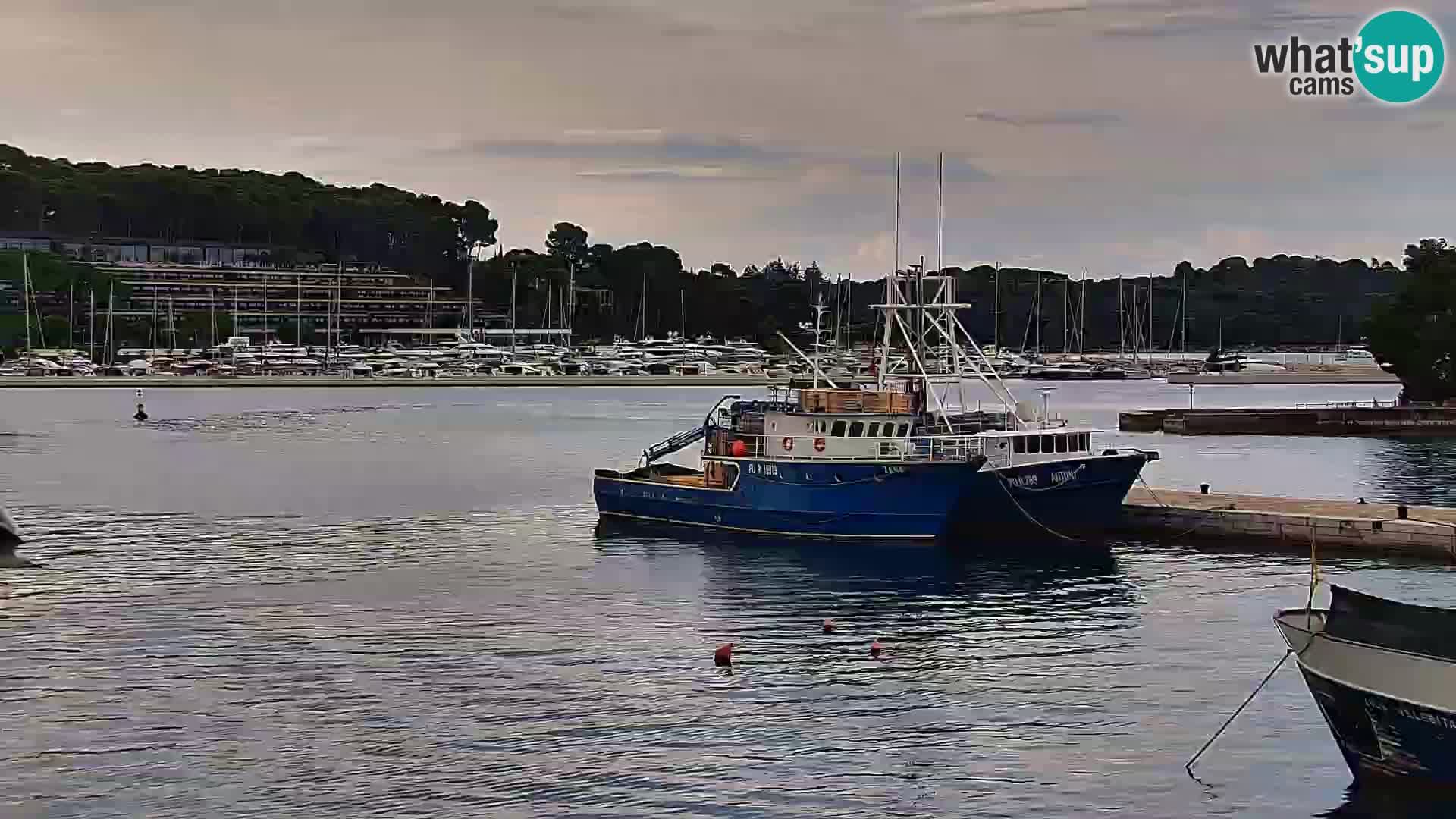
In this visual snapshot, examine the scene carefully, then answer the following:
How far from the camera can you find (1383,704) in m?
26.1

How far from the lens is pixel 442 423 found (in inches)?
5650

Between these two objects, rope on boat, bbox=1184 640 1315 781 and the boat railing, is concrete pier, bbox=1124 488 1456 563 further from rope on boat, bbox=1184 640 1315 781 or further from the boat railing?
rope on boat, bbox=1184 640 1315 781

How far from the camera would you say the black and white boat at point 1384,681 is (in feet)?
83.6

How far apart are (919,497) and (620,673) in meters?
19.4

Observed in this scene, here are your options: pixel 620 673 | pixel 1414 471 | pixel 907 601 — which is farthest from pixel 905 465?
pixel 1414 471

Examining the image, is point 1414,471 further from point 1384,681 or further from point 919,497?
point 1384,681

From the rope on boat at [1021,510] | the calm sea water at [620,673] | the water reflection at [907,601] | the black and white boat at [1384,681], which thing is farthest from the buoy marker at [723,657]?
the rope on boat at [1021,510]

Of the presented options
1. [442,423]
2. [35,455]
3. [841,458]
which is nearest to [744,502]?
[841,458]

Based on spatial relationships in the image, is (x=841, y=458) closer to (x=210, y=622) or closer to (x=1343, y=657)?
(x=210, y=622)

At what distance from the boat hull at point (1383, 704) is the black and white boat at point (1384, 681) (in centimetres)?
1

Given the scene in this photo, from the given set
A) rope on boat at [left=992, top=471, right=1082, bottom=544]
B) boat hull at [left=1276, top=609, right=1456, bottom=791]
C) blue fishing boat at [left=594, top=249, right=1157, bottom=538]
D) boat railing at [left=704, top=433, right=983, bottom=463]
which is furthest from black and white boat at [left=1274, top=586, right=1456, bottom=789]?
rope on boat at [left=992, top=471, right=1082, bottom=544]

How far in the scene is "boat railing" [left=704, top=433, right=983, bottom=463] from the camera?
179 feet

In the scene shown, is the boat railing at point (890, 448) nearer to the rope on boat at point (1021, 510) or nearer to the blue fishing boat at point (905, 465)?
the blue fishing boat at point (905, 465)

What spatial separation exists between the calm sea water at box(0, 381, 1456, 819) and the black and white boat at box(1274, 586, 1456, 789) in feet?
2.83
